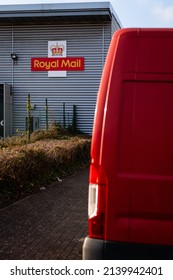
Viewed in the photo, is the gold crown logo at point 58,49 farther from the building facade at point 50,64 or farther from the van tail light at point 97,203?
the van tail light at point 97,203

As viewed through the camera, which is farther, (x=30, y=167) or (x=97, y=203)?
(x=30, y=167)

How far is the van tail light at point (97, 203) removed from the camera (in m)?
3.45

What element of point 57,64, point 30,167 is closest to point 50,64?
point 57,64

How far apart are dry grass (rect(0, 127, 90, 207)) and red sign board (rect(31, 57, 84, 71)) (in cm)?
915

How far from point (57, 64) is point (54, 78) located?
0.74m

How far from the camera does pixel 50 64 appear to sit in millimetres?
23359

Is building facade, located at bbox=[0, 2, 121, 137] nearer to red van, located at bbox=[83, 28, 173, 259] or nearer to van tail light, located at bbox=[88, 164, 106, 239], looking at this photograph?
red van, located at bbox=[83, 28, 173, 259]

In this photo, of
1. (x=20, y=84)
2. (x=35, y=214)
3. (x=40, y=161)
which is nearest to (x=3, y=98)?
(x=20, y=84)

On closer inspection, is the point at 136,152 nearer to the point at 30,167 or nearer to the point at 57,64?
the point at 30,167

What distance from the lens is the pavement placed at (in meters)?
5.82

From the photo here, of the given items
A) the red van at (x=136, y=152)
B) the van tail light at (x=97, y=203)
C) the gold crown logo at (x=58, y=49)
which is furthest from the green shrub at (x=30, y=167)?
the gold crown logo at (x=58, y=49)

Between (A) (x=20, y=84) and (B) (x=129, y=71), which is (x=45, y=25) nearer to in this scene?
(A) (x=20, y=84)

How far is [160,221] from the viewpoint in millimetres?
3361

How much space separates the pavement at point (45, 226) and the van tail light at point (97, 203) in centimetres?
222
